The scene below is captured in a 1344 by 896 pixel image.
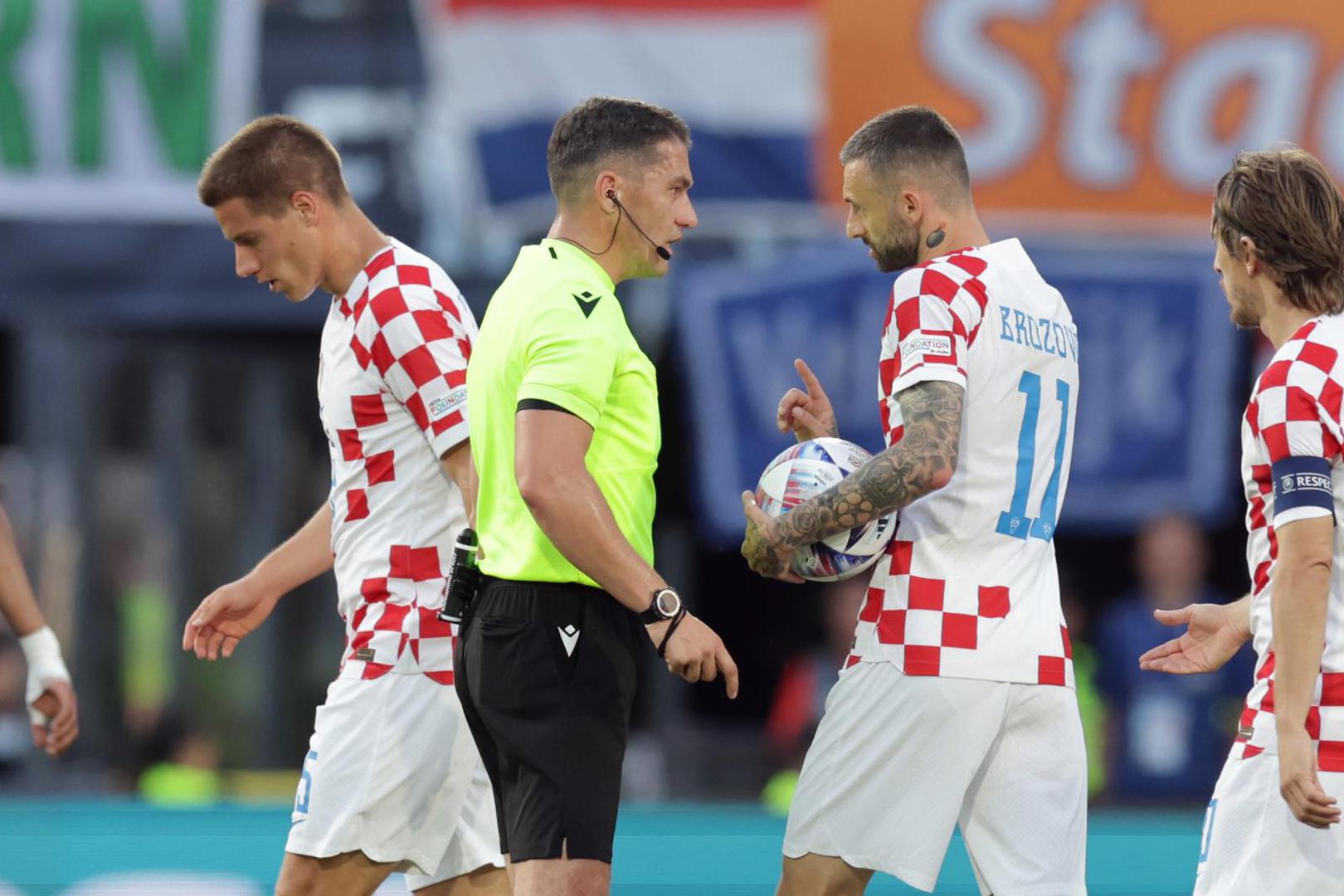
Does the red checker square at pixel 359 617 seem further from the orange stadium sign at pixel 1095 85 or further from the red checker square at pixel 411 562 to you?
the orange stadium sign at pixel 1095 85

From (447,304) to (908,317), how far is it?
1.15 m

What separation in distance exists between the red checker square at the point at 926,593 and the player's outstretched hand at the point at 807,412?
54 centimetres

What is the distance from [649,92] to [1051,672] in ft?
→ 17.4

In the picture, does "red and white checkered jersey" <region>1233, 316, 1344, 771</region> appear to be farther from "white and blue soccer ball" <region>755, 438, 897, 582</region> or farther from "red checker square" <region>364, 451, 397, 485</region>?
"red checker square" <region>364, 451, 397, 485</region>

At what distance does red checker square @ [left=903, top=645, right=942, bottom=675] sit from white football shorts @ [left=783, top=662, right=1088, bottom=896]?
0.06 ft

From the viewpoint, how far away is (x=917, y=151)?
4.38 m

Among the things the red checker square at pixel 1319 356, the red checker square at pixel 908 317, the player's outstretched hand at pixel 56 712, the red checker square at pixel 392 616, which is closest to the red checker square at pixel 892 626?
the red checker square at pixel 908 317

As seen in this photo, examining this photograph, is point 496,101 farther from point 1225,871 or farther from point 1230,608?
point 1225,871

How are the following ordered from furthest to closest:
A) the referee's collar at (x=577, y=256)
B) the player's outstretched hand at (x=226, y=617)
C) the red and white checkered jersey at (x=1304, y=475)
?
1. the player's outstretched hand at (x=226, y=617)
2. the referee's collar at (x=577, y=256)
3. the red and white checkered jersey at (x=1304, y=475)

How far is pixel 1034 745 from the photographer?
14.0ft

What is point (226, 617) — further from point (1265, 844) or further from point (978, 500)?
point (1265, 844)

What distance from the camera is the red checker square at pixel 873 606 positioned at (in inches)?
170

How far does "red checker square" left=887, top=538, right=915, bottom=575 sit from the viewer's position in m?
4.29

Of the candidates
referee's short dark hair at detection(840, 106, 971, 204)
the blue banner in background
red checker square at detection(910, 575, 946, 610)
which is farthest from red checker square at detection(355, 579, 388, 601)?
the blue banner in background
